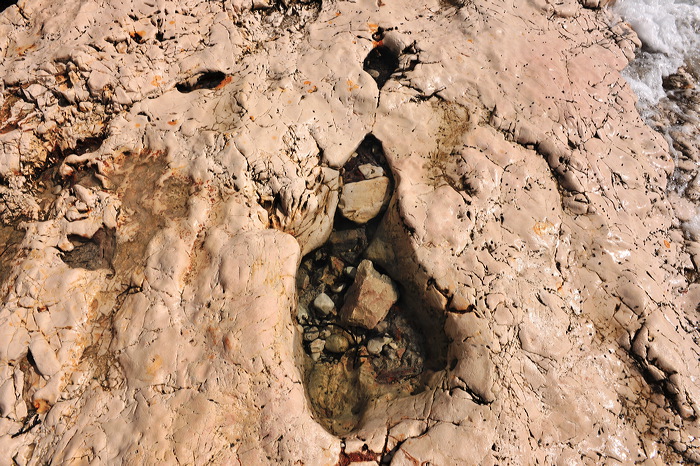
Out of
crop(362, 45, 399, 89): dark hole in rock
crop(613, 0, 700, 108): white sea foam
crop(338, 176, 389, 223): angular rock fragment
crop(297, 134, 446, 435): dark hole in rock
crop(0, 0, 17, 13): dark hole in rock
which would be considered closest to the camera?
crop(297, 134, 446, 435): dark hole in rock

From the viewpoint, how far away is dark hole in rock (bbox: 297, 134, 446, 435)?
2.72 metres

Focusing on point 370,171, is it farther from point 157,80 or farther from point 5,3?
point 5,3

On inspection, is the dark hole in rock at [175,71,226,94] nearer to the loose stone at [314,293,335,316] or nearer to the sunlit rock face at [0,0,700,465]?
the sunlit rock face at [0,0,700,465]

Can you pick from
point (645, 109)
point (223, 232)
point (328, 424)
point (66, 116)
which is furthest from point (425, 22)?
point (328, 424)

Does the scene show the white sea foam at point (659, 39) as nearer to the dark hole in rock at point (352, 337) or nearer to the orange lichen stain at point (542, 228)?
the orange lichen stain at point (542, 228)

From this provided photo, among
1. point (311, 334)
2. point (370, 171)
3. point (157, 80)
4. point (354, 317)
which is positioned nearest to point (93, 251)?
point (157, 80)

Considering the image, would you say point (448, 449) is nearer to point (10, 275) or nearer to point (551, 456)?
point (551, 456)

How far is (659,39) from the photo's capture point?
4.40m

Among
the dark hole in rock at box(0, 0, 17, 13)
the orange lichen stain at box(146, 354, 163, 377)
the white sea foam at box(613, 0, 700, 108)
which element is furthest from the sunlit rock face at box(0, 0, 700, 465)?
the white sea foam at box(613, 0, 700, 108)

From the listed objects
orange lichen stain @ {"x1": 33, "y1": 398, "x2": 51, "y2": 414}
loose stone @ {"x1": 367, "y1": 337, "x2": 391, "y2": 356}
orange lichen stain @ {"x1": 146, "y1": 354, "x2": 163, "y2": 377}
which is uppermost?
orange lichen stain @ {"x1": 146, "y1": 354, "x2": 163, "y2": 377}

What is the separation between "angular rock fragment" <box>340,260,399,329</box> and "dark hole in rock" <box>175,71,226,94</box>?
1.97 metres

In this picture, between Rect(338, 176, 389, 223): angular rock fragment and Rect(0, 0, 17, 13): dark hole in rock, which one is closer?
Rect(338, 176, 389, 223): angular rock fragment

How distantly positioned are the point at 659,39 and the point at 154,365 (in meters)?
5.55

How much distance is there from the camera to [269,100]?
322 cm
